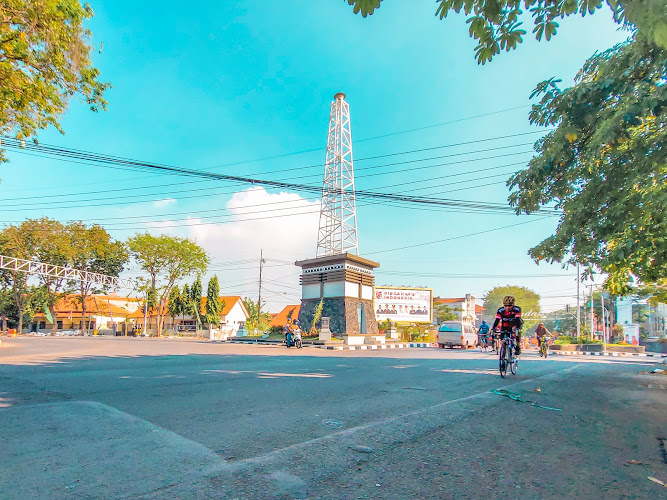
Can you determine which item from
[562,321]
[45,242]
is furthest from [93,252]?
[562,321]

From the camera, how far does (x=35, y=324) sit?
2611 inches

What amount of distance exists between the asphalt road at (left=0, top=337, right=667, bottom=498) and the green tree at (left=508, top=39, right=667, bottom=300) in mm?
2712

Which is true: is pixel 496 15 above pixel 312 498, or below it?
above

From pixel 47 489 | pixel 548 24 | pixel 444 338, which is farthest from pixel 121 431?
pixel 444 338

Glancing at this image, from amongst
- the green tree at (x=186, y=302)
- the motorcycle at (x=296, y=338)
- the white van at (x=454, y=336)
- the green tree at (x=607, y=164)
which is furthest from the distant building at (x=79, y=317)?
the green tree at (x=607, y=164)

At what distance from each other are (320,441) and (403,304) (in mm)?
37029

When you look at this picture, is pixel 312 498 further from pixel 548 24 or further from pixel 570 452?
pixel 548 24

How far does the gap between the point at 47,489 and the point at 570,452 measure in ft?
13.4

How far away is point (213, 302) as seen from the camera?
51.9 m

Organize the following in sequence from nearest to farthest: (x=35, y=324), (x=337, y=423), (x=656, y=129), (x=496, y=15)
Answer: (x=496, y=15), (x=337, y=423), (x=656, y=129), (x=35, y=324)

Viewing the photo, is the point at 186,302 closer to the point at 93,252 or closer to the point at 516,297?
the point at 93,252

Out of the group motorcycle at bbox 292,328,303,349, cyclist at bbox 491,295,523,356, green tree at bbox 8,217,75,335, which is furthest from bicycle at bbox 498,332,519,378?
green tree at bbox 8,217,75,335

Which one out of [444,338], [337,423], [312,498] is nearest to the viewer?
[312,498]

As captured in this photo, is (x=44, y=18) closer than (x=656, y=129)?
No
